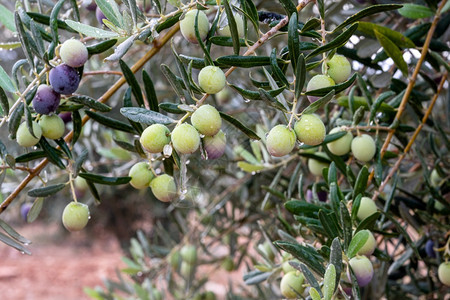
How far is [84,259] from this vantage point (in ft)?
19.6

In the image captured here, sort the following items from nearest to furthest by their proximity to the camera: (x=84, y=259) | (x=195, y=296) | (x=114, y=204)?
(x=195, y=296) < (x=114, y=204) < (x=84, y=259)

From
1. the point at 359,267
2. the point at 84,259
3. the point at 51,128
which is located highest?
the point at 51,128

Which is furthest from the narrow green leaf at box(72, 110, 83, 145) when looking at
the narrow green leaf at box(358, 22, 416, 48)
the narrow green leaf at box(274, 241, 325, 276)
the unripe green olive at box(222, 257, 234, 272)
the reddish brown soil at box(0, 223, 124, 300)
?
the reddish brown soil at box(0, 223, 124, 300)

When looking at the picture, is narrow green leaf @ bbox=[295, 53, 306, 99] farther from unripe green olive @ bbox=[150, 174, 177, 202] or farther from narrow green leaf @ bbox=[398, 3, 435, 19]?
narrow green leaf @ bbox=[398, 3, 435, 19]

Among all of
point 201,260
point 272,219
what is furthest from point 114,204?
point 272,219

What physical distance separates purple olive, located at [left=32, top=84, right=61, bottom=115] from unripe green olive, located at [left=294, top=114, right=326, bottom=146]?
0.32 metres

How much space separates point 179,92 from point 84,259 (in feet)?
19.0

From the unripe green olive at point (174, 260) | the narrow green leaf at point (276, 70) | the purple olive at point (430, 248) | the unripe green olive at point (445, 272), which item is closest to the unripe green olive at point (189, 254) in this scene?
the unripe green olive at point (174, 260)

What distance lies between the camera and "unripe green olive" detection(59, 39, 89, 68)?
61cm

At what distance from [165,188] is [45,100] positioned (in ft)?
0.65

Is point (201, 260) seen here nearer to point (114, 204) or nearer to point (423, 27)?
point (423, 27)

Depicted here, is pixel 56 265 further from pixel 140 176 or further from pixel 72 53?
pixel 72 53

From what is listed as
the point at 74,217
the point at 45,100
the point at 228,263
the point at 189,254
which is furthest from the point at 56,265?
the point at 45,100

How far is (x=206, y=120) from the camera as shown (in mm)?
526
